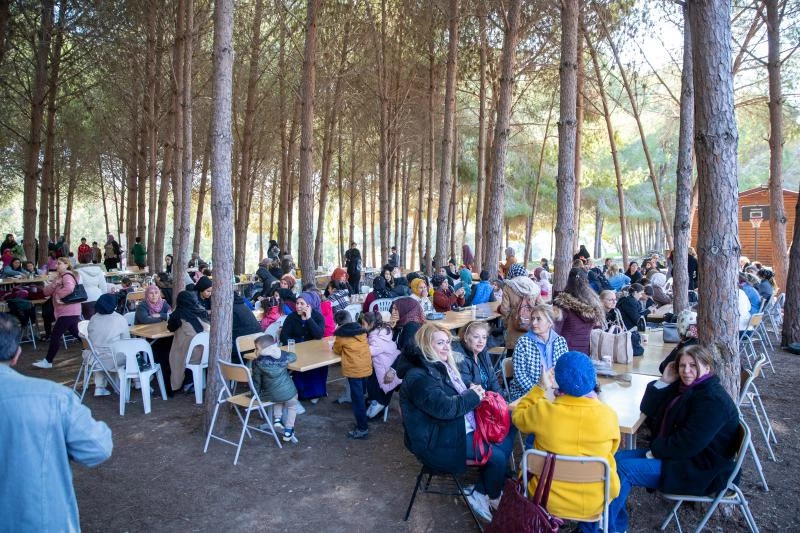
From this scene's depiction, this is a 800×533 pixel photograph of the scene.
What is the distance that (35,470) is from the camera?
1.95 m

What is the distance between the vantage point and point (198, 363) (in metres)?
6.15

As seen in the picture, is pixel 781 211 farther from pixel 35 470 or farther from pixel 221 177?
pixel 35 470

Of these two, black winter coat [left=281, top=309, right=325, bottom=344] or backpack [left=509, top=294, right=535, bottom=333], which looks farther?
black winter coat [left=281, top=309, right=325, bottom=344]

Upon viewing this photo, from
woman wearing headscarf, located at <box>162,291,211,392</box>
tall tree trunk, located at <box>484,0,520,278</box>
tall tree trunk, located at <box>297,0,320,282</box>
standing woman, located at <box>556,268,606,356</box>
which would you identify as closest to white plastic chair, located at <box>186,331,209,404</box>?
woman wearing headscarf, located at <box>162,291,211,392</box>

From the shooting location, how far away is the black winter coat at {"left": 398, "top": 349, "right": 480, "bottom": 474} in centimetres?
338

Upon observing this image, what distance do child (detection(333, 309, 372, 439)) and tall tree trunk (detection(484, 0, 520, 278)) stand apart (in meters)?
5.24

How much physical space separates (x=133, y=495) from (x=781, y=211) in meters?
11.9

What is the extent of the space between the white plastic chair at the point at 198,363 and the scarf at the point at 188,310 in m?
0.22

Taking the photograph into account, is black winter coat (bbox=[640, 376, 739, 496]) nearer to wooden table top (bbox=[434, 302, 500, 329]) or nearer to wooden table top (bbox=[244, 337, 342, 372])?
wooden table top (bbox=[244, 337, 342, 372])

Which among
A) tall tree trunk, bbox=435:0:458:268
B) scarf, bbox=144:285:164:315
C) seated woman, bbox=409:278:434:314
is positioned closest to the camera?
scarf, bbox=144:285:164:315

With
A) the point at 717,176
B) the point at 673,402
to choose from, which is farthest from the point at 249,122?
the point at 673,402

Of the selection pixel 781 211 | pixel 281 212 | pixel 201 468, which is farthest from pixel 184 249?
pixel 781 211

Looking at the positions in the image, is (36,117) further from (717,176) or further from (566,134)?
(717,176)

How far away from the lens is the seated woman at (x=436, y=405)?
133 inches
